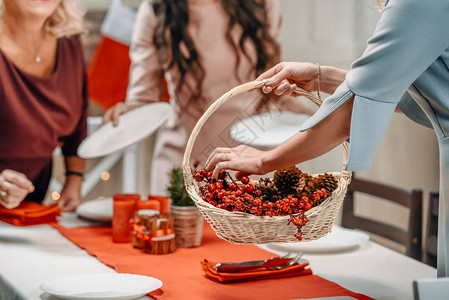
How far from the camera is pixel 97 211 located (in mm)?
1985

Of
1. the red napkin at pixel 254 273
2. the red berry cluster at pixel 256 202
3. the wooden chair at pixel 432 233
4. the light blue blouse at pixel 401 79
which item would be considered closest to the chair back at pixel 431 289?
the light blue blouse at pixel 401 79

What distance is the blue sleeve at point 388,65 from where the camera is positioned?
3.09 ft

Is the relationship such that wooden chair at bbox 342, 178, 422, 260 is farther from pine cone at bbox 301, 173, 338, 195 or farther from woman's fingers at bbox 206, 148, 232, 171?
woman's fingers at bbox 206, 148, 232, 171

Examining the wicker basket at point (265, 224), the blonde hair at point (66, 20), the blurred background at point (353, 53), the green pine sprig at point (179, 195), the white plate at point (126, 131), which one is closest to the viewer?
the wicker basket at point (265, 224)

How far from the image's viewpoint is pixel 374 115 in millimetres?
1004

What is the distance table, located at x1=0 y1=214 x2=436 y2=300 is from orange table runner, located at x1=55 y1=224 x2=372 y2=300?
0.04m

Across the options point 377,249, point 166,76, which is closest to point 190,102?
point 166,76

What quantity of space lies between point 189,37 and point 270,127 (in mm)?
720

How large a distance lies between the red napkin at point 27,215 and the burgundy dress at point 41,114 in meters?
0.53

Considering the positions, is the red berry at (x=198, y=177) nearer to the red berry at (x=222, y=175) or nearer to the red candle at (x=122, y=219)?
the red berry at (x=222, y=175)

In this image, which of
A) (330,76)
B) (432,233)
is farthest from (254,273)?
(432,233)

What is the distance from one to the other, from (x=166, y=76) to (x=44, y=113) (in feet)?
1.97

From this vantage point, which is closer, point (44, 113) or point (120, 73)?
point (44, 113)

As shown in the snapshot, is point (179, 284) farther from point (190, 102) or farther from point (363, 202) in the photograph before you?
point (363, 202)
